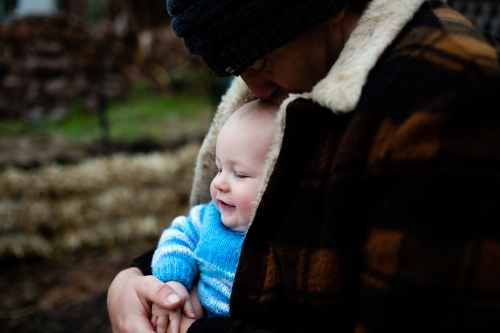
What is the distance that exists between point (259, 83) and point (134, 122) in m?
4.63

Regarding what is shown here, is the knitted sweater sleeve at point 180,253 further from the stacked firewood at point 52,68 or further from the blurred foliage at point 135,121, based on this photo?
the stacked firewood at point 52,68

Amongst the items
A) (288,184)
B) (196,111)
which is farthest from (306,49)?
(196,111)

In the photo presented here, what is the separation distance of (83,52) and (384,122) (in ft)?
22.2

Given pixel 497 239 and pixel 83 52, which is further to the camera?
pixel 83 52

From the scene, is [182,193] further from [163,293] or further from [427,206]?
[427,206]

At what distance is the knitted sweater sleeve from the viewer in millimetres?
1464

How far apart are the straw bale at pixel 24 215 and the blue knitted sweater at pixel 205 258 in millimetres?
3025

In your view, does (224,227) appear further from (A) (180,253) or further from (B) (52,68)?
(B) (52,68)

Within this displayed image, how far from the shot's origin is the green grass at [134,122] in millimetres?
5312

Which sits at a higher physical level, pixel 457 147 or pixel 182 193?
pixel 457 147

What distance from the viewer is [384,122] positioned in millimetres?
964

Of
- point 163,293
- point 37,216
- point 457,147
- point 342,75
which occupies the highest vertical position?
point 342,75

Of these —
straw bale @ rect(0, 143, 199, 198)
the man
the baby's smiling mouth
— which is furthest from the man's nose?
straw bale @ rect(0, 143, 199, 198)

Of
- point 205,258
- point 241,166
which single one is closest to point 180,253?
point 205,258
